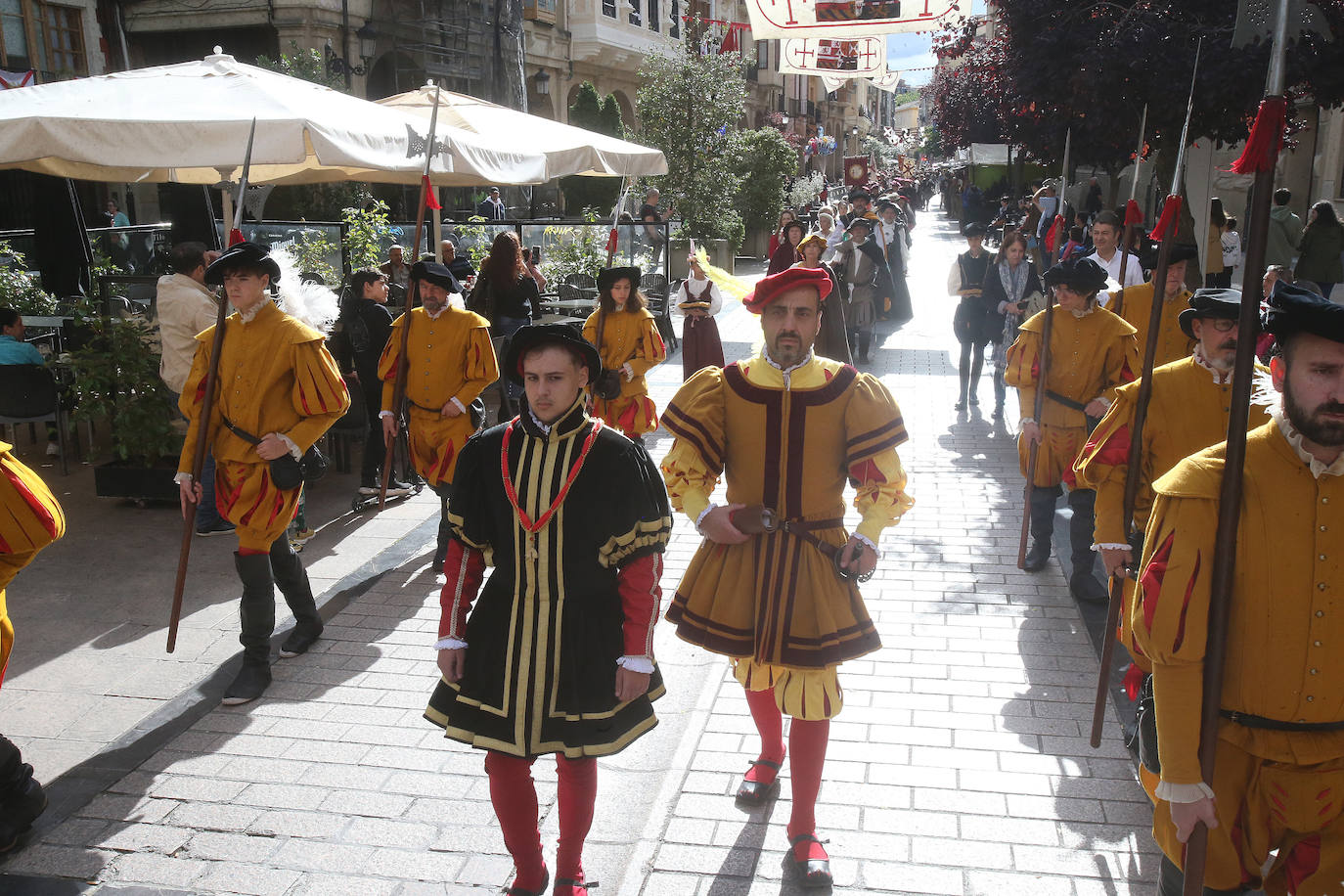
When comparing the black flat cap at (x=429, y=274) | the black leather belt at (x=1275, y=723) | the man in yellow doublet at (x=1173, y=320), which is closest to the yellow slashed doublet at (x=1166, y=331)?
the man in yellow doublet at (x=1173, y=320)

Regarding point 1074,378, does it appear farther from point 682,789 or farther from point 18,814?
point 18,814

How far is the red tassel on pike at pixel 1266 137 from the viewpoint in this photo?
2361 mm

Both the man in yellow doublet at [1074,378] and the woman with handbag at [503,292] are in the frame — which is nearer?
the man in yellow doublet at [1074,378]

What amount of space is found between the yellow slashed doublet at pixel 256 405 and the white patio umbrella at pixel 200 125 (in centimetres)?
162

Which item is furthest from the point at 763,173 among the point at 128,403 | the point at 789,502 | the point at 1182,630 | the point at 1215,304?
the point at 1182,630

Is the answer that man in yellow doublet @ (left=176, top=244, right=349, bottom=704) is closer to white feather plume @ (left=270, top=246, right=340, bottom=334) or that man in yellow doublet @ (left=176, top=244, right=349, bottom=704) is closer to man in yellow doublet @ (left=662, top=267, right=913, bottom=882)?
white feather plume @ (left=270, top=246, right=340, bottom=334)

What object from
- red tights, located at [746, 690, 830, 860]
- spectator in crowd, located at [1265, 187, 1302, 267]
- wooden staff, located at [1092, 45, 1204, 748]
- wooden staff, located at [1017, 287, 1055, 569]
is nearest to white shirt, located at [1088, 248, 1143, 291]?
wooden staff, located at [1017, 287, 1055, 569]

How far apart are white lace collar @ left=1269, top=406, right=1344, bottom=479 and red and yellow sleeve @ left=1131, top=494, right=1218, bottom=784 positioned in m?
0.21

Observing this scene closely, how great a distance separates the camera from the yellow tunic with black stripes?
3.63m

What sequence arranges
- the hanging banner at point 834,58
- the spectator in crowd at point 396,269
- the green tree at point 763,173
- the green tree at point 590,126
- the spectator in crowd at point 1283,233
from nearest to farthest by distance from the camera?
1. the spectator in crowd at point 396,269
2. the hanging banner at point 834,58
3. the spectator in crowd at point 1283,233
4. the green tree at point 763,173
5. the green tree at point 590,126

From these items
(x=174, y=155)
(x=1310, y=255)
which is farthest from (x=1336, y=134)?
(x=174, y=155)

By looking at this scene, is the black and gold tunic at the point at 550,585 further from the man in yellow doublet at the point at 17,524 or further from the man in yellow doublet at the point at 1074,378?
the man in yellow doublet at the point at 1074,378

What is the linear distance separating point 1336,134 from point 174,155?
20.8 meters

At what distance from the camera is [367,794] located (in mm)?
4223
